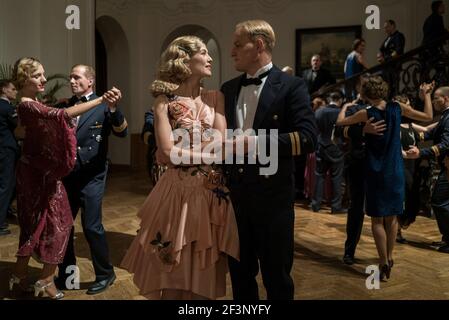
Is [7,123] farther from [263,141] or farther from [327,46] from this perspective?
[327,46]

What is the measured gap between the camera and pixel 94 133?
3307 millimetres

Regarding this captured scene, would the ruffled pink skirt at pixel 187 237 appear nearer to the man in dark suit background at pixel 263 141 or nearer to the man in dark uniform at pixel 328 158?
the man in dark suit background at pixel 263 141

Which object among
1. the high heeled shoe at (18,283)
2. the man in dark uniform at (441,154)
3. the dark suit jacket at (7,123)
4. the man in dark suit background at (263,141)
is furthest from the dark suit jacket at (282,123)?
the dark suit jacket at (7,123)

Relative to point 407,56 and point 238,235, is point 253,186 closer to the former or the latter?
point 238,235

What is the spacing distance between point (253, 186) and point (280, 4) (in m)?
9.23

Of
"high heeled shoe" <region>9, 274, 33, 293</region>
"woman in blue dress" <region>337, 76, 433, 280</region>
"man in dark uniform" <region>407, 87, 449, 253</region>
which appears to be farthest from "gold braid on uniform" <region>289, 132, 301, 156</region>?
"man in dark uniform" <region>407, 87, 449, 253</region>

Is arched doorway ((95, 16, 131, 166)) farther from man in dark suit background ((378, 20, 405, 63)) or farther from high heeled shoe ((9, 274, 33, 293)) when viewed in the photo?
high heeled shoe ((9, 274, 33, 293))

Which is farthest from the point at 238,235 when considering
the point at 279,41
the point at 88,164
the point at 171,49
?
the point at 279,41

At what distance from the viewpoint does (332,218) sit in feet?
19.9

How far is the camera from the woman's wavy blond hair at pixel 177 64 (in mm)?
2182

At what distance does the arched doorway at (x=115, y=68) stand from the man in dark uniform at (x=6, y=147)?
5.44 m

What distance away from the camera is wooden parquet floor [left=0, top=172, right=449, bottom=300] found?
3.39 m

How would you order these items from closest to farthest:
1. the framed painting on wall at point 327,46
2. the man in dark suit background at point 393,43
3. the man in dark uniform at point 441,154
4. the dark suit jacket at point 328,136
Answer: the man in dark uniform at point 441,154
the dark suit jacket at point 328,136
the man in dark suit background at point 393,43
the framed painting on wall at point 327,46

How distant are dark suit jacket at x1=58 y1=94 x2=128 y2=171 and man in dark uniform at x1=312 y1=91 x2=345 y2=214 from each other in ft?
12.1
